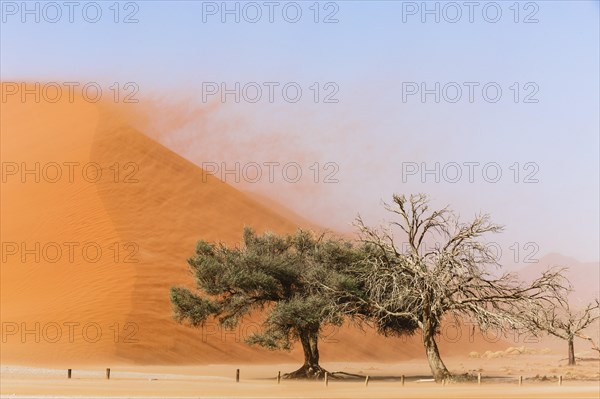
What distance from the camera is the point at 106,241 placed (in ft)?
295

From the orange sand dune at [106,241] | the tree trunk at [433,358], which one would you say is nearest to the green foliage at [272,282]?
the tree trunk at [433,358]

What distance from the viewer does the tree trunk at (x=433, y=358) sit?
152 ft

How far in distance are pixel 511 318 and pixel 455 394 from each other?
9919 millimetres

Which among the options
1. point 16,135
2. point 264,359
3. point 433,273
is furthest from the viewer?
point 16,135

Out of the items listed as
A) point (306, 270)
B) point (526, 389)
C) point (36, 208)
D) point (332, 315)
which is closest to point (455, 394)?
point (526, 389)

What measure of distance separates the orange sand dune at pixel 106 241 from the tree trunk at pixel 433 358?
94.5 feet

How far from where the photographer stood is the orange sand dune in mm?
72250

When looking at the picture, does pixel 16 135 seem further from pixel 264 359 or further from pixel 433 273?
pixel 433 273

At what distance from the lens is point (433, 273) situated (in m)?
45.6
